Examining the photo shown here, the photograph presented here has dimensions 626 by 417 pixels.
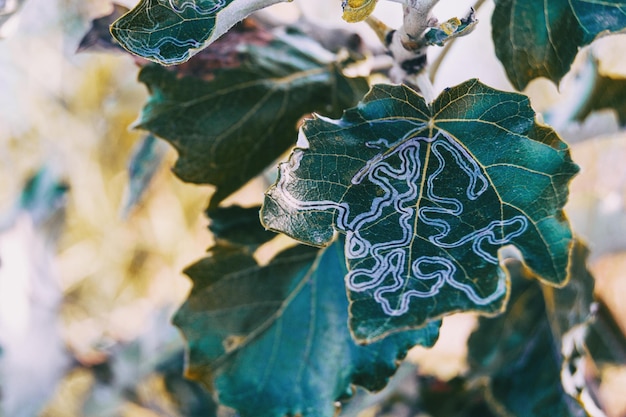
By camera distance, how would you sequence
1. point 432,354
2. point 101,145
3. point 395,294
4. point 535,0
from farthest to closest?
point 101,145 < point 432,354 < point 535,0 < point 395,294

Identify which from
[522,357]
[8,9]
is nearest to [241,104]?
[8,9]

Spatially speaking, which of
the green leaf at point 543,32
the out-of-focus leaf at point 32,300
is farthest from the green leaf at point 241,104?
the out-of-focus leaf at point 32,300

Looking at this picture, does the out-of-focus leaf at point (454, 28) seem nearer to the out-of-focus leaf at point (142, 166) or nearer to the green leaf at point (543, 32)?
the green leaf at point (543, 32)

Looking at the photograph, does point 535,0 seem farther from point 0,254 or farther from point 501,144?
point 0,254

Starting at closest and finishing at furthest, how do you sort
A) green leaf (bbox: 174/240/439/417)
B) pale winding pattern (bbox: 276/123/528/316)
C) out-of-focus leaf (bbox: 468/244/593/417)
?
pale winding pattern (bbox: 276/123/528/316)
green leaf (bbox: 174/240/439/417)
out-of-focus leaf (bbox: 468/244/593/417)

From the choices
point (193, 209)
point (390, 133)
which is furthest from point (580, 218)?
point (193, 209)

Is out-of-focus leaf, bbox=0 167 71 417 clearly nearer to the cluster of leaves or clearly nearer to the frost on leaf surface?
the cluster of leaves

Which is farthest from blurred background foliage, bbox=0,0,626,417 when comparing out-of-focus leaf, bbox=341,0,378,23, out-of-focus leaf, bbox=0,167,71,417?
out-of-focus leaf, bbox=341,0,378,23
